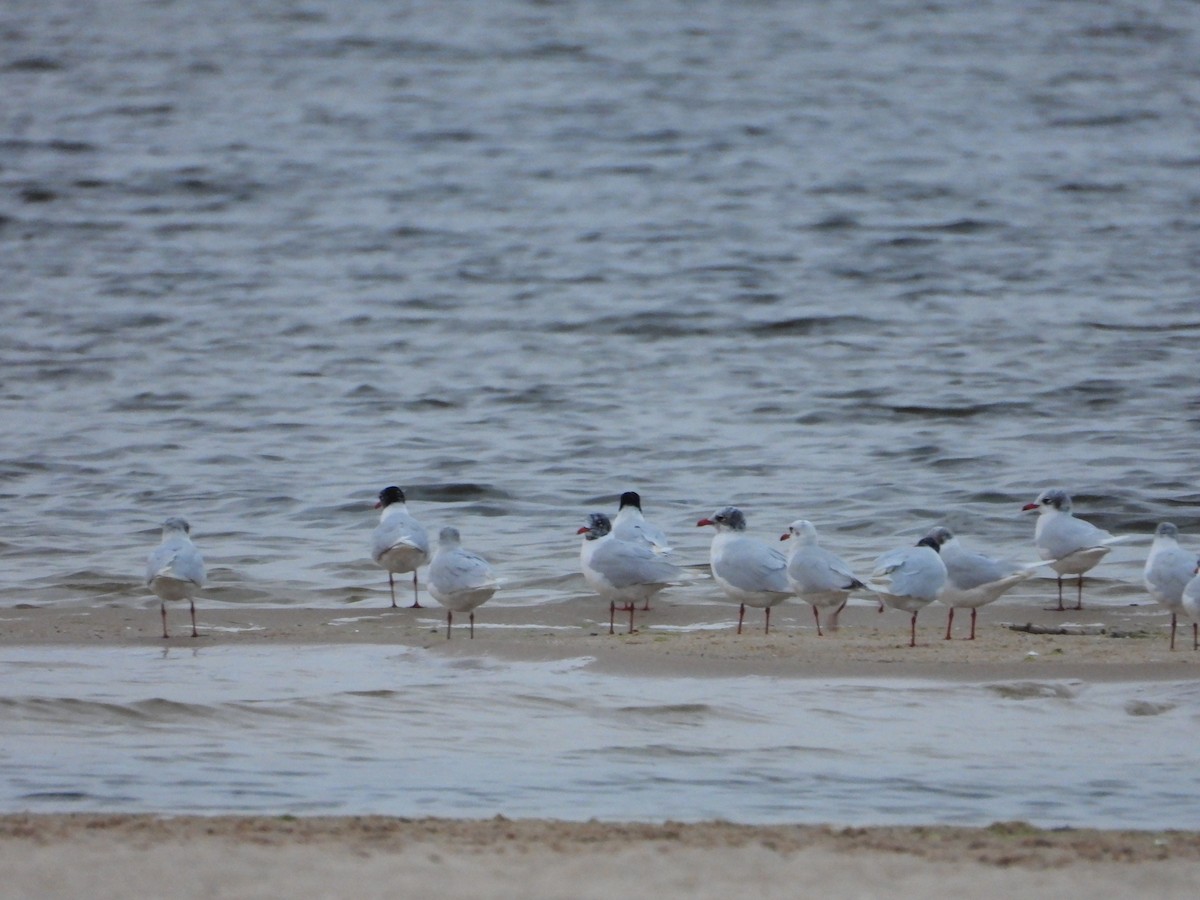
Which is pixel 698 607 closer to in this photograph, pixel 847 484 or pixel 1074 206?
pixel 847 484

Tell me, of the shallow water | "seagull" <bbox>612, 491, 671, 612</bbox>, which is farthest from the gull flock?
the shallow water

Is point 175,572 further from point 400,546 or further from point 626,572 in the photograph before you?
point 626,572

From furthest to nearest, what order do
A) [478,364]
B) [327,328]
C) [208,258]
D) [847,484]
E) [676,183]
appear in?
1. [676,183]
2. [208,258]
3. [327,328]
4. [478,364]
5. [847,484]

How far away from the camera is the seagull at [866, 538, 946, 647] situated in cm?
966

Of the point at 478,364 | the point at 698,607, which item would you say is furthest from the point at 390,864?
the point at 478,364

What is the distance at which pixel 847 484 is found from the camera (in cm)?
1505

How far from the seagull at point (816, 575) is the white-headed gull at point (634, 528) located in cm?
129

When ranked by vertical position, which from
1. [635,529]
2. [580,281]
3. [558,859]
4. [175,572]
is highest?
[580,281]

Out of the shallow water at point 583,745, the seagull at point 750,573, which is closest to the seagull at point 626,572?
the seagull at point 750,573

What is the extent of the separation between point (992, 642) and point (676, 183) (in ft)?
80.8

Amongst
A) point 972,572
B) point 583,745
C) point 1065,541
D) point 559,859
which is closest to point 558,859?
point 559,859

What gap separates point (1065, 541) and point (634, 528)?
251 centimetres

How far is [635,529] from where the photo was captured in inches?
451

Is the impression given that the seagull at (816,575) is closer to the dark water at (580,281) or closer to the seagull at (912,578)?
the seagull at (912,578)
